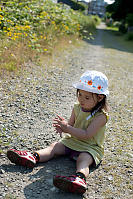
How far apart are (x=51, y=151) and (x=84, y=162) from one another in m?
0.36

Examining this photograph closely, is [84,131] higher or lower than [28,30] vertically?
lower

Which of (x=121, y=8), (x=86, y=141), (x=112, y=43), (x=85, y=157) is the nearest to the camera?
(x=85, y=157)

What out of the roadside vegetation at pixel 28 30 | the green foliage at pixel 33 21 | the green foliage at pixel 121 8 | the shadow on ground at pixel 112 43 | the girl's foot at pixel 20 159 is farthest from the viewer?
the green foliage at pixel 121 8

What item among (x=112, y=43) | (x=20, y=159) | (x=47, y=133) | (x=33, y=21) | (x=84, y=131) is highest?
(x=33, y=21)

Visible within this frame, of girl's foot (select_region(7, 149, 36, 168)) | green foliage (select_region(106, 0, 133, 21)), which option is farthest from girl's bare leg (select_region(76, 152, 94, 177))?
green foliage (select_region(106, 0, 133, 21))

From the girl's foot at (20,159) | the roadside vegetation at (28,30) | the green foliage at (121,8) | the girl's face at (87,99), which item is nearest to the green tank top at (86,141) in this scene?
the girl's face at (87,99)

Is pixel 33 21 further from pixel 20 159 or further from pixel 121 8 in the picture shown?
pixel 121 8

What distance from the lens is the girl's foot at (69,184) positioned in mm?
1979

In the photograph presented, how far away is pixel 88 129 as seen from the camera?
239cm

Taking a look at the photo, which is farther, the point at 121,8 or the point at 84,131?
the point at 121,8

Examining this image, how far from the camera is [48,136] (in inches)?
117

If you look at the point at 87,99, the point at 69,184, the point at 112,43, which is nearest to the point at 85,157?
the point at 69,184

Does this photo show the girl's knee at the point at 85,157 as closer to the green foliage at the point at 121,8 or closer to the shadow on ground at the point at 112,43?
the shadow on ground at the point at 112,43

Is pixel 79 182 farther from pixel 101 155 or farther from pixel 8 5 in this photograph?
pixel 8 5
